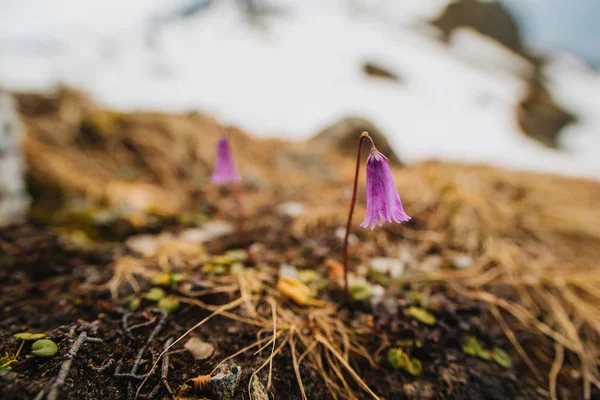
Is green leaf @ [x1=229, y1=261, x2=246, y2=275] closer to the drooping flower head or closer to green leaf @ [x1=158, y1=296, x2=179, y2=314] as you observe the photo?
green leaf @ [x1=158, y1=296, x2=179, y2=314]

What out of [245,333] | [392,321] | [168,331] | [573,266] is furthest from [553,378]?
[168,331]

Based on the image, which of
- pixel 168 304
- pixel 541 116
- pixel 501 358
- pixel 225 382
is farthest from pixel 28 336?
pixel 541 116

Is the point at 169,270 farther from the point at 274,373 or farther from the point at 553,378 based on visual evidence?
the point at 553,378

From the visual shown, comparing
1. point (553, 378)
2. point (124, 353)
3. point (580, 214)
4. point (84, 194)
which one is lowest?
point (553, 378)

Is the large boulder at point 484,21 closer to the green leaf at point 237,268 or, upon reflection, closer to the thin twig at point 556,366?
the thin twig at point 556,366

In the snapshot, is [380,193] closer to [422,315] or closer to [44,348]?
[422,315]

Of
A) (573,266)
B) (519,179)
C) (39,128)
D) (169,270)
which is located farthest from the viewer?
(519,179)

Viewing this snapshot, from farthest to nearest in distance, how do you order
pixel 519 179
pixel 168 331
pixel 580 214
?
pixel 519 179 < pixel 580 214 < pixel 168 331
